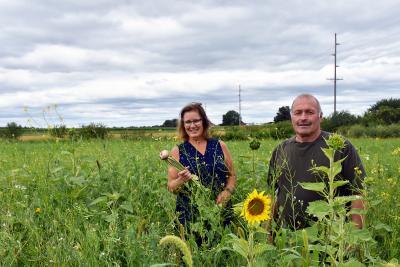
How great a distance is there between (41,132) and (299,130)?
9.29 ft

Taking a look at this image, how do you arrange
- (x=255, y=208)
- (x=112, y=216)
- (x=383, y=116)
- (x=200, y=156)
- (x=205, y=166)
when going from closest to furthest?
(x=255, y=208) < (x=112, y=216) < (x=205, y=166) < (x=200, y=156) < (x=383, y=116)

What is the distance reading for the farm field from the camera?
253 cm

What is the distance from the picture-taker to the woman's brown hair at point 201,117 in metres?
4.10

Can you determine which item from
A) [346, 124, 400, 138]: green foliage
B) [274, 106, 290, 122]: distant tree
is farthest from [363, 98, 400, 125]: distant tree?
[274, 106, 290, 122]: distant tree

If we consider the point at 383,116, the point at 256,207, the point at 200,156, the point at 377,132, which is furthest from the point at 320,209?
the point at 383,116

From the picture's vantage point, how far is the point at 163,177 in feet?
15.2

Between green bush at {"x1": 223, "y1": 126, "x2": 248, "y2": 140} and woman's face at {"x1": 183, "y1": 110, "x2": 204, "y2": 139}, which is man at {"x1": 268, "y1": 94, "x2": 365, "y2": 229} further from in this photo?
green bush at {"x1": 223, "y1": 126, "x2": 248, "y2": 140}

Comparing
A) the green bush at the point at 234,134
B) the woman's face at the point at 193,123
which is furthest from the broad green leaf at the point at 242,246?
the green bush at the point at 234,134

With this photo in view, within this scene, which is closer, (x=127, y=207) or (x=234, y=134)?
(x=127, y=207)

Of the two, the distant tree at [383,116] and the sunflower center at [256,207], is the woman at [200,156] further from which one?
the distant tree at [383,116]

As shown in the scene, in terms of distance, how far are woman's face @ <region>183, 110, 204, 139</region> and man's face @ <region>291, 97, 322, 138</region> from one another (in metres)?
0.85

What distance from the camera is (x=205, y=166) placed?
3.84m

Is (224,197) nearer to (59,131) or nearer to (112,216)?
(112,216)

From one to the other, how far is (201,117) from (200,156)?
1.19 feet
